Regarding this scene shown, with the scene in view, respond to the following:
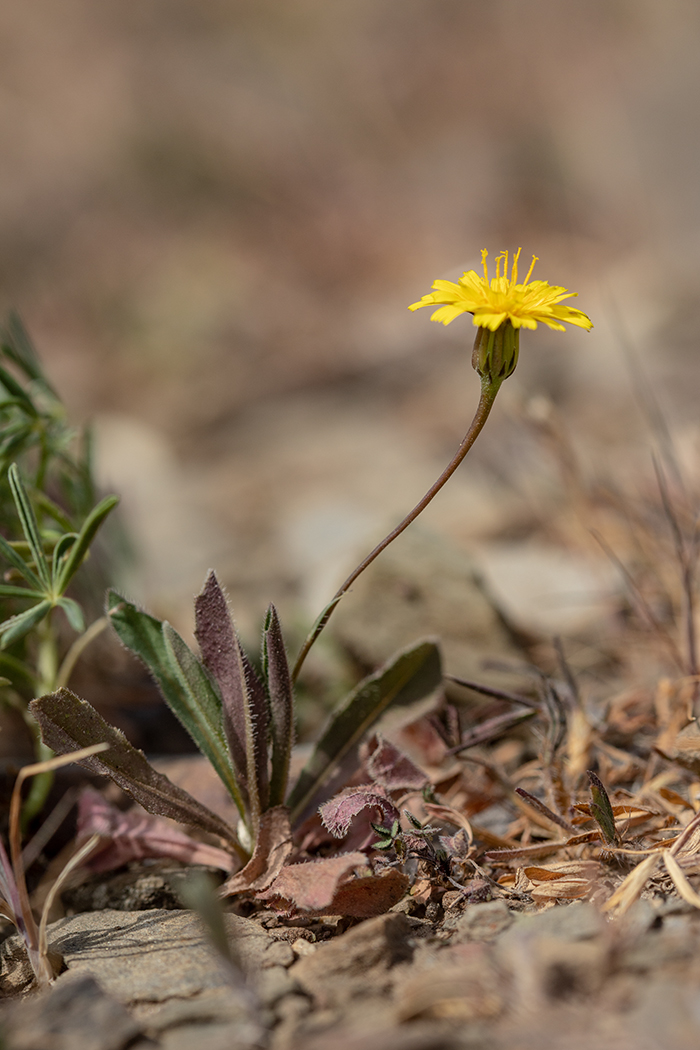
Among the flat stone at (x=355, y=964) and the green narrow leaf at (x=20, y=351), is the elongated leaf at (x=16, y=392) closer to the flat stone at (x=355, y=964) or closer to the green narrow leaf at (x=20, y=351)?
the green narrow leaf at (x=20, y=351)

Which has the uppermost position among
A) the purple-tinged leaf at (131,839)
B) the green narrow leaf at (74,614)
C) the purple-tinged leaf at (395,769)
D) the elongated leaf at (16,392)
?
the elongated leaf at (16,392)

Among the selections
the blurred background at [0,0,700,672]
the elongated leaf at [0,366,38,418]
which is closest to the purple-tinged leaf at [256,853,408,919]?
the elongated leaf at [0,366,38,418]

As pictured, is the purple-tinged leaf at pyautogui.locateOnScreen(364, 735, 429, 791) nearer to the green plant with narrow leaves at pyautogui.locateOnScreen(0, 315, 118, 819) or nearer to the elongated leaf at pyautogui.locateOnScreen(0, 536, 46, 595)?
the green plant with narrow leaves at pyautogui.locateOnScreen(0, 315, 118, 819)

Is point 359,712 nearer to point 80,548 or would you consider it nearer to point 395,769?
point 395,769

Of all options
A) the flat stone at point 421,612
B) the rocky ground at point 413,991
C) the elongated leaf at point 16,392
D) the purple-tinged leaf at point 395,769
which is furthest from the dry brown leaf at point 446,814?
the elongated leaf at point 16,392

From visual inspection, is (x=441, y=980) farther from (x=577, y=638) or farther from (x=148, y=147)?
(x=148, y=147)

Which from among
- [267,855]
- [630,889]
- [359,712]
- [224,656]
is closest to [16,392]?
[224,656]
